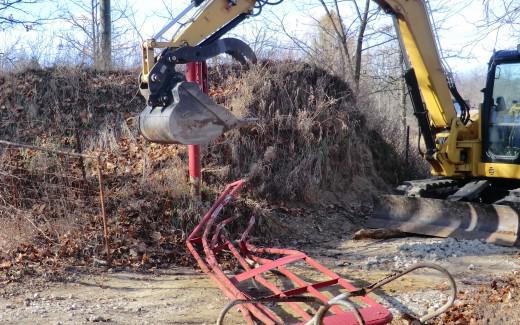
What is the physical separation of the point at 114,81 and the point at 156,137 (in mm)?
7090

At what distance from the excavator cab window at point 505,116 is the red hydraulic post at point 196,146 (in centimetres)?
485

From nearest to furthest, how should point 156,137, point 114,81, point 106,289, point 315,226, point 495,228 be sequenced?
point 156,137
point 106,289
point 495,228
point 315,226
point 114,81

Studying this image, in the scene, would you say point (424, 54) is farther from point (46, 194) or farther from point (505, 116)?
point (46, 194)

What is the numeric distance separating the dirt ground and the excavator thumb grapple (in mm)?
1833

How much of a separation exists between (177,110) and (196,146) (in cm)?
312

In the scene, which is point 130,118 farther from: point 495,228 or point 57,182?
point 495,228

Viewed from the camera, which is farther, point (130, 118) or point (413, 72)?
point (130, 118)

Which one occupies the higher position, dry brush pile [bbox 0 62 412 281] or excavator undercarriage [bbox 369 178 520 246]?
dry brush pile [bbox 0 62 412 281]

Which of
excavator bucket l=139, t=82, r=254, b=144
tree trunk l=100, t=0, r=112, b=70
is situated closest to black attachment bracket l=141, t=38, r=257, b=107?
excavator bucket l=139, t=82, r=254, b=144

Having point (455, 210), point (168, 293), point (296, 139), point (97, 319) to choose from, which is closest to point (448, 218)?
point (455, 210)

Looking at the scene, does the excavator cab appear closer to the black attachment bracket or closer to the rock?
the black attachment bracket

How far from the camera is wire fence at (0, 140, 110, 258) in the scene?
8.41 m

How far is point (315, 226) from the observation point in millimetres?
10734

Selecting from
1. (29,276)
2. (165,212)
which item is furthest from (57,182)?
(29,276)
